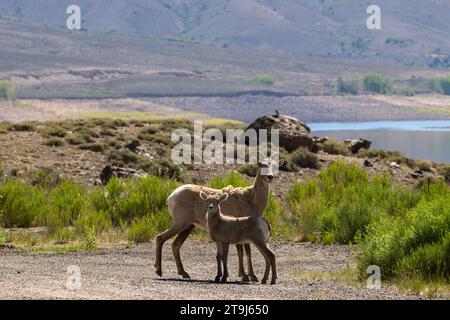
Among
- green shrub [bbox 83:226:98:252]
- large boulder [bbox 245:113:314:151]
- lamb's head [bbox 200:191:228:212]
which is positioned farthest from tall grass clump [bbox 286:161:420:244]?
large boulder [bbox 245:113:314:151]

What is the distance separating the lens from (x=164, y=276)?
1550 centimetres

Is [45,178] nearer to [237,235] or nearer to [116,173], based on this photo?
[116,173]

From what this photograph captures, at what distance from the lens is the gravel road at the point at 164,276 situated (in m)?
12.4

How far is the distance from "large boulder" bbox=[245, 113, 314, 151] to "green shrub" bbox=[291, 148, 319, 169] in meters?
1.35

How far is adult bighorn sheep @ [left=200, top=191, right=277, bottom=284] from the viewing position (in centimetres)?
1444

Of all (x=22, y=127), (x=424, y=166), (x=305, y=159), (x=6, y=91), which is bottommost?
(x=6, y=91)

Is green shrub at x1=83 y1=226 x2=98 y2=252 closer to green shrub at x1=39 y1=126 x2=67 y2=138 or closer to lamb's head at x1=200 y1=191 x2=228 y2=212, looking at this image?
lamb's head at x1=200 y1=191 x2=228 y2=212

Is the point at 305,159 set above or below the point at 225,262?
below

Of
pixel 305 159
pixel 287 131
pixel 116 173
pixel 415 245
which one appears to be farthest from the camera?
pixel 287 131

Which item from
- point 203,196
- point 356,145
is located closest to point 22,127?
point 356,145

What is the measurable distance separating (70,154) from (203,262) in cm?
→ 1749

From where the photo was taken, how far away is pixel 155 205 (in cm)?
2328

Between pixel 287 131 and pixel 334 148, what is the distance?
1.68 metres
